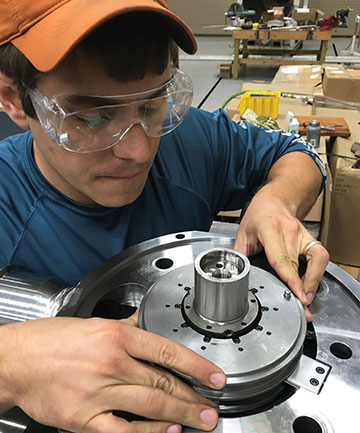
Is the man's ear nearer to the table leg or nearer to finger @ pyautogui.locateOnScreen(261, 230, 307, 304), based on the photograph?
finger @ pyautogui.locateOnScreen(261, 230, 307, 304)

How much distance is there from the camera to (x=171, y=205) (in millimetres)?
1076

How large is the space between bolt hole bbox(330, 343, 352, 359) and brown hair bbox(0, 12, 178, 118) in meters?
0.53

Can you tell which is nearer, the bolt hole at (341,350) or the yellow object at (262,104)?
the bolt hole at (341,350)

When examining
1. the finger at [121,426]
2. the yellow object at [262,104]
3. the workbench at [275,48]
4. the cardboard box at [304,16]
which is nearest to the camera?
the finger at [121,426]

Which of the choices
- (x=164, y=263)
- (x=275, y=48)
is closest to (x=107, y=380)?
(x=164, y=263)

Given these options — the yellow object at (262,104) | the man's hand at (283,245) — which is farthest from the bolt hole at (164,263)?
the yellow object at (262,104)

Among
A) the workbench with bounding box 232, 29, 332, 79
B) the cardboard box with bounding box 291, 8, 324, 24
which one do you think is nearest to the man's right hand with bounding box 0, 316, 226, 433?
the workbench with bounding box 232, 29, 332, 79

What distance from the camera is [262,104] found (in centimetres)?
236

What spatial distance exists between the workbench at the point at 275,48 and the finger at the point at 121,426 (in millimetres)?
4541

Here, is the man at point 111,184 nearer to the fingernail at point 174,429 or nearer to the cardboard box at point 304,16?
the fingernail at point 174,429

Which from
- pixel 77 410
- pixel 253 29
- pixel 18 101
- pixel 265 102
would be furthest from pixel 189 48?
pixel 253 29

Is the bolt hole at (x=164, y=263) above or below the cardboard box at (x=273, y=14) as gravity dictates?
below

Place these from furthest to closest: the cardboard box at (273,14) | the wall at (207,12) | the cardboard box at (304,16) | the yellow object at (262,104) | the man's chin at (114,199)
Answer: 1. the wall at (207,12)
2. the cardboard box at (304,16)
3. the cardboard box at (273,14)
4. the yellow object at (262,104)
5. the man's chin at (114,199)

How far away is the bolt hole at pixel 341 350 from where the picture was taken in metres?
0.58
